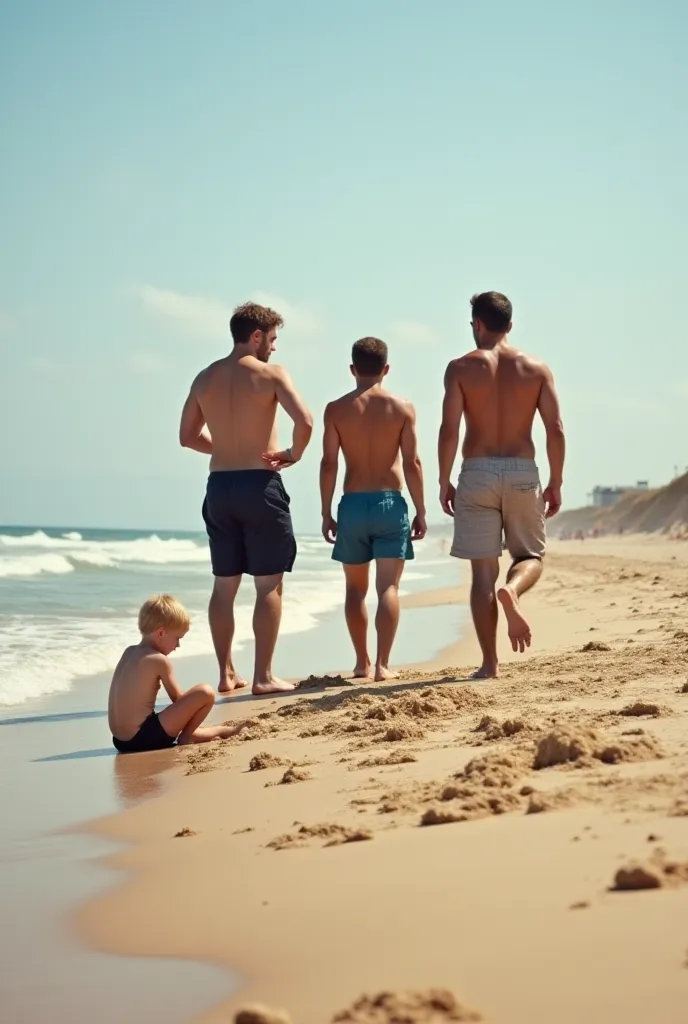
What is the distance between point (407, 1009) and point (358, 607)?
4877mm

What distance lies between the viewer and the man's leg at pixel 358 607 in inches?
262

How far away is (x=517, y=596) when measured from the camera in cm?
555

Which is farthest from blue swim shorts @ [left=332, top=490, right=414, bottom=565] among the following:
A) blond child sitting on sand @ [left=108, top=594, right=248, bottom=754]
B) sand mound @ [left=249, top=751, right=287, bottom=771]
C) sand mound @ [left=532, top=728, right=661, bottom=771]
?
sand mound @ [left=532, top=728, right=661, bottom=771]

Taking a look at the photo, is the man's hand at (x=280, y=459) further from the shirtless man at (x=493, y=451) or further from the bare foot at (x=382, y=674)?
the bare foot at (x=382, y=674)

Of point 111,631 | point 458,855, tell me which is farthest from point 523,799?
point 111,631

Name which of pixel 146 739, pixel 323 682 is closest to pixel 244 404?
pixel 323 682

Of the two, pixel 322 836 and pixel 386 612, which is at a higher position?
pixel 386 612

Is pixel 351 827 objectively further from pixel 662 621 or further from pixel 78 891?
pixel 662 621

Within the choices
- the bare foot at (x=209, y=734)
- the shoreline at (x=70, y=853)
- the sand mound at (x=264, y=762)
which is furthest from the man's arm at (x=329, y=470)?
the sand mound at (x=264, y=762)

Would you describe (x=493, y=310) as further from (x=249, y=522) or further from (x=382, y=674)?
(x=382, y=674)

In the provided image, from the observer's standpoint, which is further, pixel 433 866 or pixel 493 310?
pixel 493 310

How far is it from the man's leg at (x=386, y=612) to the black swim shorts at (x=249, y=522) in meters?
0.52

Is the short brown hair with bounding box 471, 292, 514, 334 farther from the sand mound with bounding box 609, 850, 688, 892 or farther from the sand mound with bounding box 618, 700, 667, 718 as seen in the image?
the sand mound with bounding box 609, 850, 688, 892

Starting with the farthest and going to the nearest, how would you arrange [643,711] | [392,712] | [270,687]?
1. [270,687]
2. [392,712]
3. [643,711]
